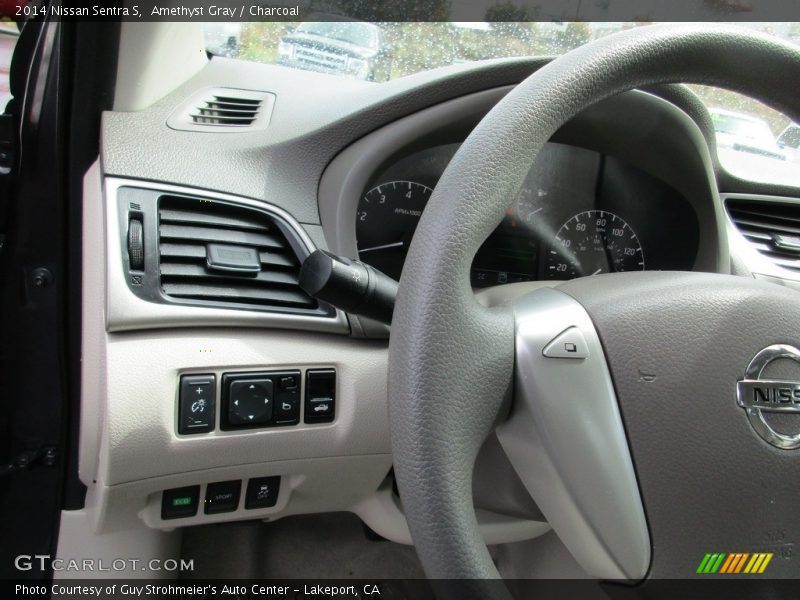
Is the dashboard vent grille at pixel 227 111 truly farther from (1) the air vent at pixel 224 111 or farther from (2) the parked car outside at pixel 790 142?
(2) the parked car outside at pixel 790 142

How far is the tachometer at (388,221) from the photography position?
1.10 metres

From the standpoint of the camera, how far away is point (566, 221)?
1.24 meters

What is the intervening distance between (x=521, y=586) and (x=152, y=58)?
1.22 meters

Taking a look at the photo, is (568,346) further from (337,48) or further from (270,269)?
(337,48)

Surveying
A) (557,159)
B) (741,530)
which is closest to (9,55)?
(557,159)

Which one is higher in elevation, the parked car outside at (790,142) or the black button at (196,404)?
the parked car outside at (790,142)

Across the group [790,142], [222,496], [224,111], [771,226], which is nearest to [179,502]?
[222,496]

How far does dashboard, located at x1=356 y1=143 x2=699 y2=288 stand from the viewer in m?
1.13

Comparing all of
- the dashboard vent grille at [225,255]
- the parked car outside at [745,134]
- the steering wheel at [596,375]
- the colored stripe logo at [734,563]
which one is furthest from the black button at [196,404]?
the parked car outside at [745,134]

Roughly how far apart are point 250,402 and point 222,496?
0.58 feet

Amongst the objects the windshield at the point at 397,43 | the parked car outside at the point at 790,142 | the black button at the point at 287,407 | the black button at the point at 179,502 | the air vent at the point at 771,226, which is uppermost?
the windshield at the point at 397,43

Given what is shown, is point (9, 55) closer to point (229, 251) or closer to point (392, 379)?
point (229, 251)

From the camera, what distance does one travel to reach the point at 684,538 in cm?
69

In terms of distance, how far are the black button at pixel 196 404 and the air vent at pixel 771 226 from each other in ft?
3.52
